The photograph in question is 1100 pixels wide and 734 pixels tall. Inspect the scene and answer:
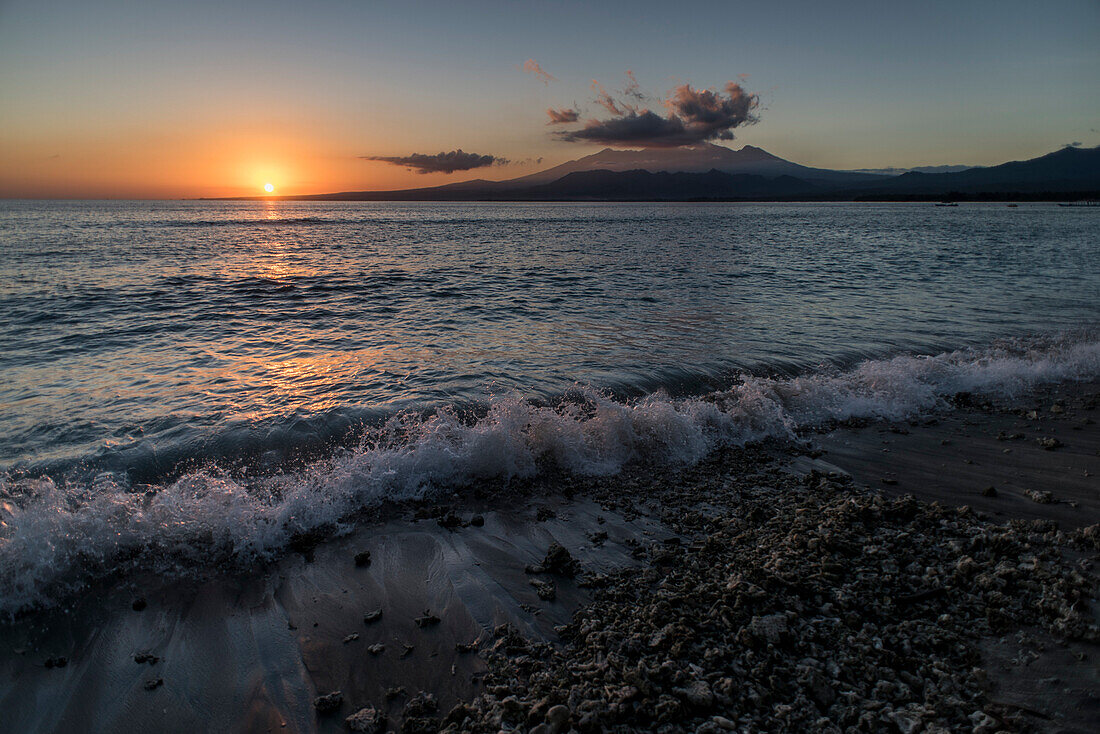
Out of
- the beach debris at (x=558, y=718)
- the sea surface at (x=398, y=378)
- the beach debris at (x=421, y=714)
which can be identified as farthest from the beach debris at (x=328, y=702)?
the sea surface at (x=398, y=378)

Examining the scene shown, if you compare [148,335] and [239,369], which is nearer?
[239,369]

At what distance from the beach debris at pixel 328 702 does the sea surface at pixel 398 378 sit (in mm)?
2045

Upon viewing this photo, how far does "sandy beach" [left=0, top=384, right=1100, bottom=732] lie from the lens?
319cm

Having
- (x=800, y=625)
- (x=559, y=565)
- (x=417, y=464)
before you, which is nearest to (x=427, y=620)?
(x=559, y=565)

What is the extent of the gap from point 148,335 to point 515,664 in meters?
14.5

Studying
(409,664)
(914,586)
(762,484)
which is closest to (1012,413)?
(762,484)

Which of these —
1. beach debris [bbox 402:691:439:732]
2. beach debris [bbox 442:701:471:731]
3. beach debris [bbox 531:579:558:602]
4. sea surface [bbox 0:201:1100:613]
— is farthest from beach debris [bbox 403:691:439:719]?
sea surface [bbox 0:201:1100:613]

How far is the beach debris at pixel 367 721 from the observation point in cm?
325

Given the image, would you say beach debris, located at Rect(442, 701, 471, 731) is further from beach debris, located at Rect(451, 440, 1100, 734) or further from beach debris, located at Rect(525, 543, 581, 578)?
beach debris, located at Rect(525, 543, 581, 578)

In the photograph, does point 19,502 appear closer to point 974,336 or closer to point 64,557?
point 64,557

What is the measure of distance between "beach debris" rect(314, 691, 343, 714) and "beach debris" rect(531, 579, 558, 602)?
159 centimetres

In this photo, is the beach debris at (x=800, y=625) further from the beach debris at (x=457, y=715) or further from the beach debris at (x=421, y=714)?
the beach debris at (x=421, y=714)

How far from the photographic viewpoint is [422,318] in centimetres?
1619

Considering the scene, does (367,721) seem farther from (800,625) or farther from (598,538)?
(800,625)
